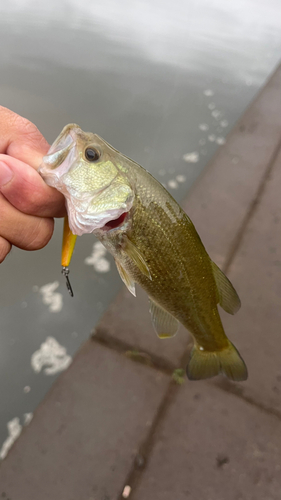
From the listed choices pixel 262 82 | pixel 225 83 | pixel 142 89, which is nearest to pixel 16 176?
pixel 142 89

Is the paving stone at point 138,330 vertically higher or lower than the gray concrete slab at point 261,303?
lower

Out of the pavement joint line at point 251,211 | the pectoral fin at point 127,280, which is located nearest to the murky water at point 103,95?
the pavement joint line at point 251,211

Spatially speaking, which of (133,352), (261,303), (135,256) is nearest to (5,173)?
(135,256)

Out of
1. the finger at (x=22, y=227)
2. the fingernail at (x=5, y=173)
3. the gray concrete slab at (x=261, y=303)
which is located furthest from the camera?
the gray concrete slab at (x=261, y=303)

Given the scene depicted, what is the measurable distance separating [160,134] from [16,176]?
10.3 feet

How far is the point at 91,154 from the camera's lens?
3.57ft

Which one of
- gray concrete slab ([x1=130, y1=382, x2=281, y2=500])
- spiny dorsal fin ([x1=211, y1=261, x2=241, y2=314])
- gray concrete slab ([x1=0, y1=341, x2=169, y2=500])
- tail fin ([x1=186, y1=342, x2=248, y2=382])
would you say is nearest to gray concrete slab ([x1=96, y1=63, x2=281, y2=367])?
gray concrete slab ([x1=0, y1=341, x2=169, y2=500])

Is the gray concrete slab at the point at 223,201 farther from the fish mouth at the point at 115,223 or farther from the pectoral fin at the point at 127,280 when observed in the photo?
the fish mouth at the point at 115,223

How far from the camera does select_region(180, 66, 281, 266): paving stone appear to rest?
9.12 feet

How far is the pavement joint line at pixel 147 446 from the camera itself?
5.46 ft

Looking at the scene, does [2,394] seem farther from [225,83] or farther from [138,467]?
[225,83]

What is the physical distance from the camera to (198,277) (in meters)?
1.20

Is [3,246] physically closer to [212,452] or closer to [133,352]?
[133,352]

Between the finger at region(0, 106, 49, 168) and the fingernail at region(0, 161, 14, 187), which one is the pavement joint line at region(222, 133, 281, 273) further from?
the fingernail at region(0, 161, 14, 187)
